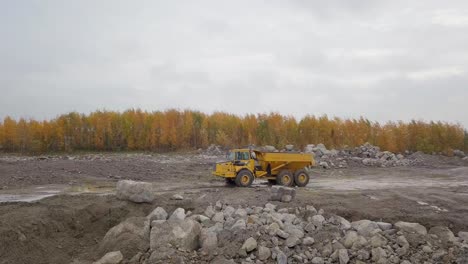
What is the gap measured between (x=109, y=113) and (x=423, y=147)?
29.1m

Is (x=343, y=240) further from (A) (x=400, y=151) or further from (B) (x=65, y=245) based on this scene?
(A) (x=400, y=151)

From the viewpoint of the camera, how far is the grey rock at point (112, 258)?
11875 millimetres

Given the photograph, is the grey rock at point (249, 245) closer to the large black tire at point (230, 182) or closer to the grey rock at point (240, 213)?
the grey rock at point (240, 213)

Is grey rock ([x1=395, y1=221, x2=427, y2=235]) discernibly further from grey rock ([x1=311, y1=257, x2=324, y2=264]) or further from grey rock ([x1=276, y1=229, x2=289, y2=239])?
grey rock ([x1=276, y1=229, x2=289, y2=239])

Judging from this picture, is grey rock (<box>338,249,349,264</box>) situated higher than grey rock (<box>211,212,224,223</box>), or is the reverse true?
grey rock (<box>211,212,224,223</box>)

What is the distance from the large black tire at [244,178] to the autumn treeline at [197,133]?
76.7 feet

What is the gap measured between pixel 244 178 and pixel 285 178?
6.92ft

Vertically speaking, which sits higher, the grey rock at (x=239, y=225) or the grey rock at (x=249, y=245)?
the grey rock at (x=239, y=225)

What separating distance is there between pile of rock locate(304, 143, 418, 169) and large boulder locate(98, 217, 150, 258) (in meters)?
18.7

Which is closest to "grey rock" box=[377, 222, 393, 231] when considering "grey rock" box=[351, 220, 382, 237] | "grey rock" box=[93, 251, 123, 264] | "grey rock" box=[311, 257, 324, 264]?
"grey rock" box=[351, 220, 382, 237]

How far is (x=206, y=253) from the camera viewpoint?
1181cm

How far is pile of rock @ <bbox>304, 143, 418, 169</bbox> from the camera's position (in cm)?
3148

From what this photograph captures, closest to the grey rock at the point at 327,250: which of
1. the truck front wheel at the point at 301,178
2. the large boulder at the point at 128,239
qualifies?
the large boulder at the point at 128,239

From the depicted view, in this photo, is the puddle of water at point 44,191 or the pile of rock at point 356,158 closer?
the puddle of water at point 44,191
